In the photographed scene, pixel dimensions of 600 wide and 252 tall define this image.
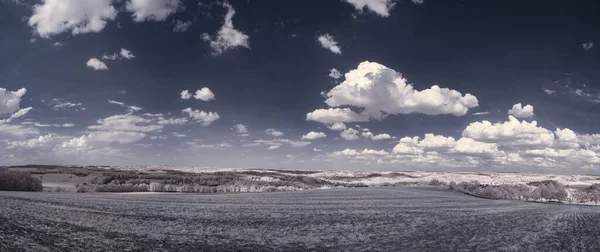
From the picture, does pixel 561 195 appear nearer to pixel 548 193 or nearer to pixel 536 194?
pixel 548 193

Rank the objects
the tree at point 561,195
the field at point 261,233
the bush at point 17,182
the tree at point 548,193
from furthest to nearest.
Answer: the tree at point 548,193 < the tree at point 561,195 < the bush at point 17,182 < the field at point 261,233

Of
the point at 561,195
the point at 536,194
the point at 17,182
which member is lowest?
the point at 561,195

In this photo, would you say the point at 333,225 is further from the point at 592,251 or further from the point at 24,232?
the point at 24,232

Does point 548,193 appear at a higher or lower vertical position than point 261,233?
lower

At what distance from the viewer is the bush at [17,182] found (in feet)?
101

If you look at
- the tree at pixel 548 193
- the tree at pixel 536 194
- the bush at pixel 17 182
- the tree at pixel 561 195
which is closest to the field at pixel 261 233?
the bush at pixel 17 182

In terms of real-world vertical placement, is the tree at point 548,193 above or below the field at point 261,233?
below

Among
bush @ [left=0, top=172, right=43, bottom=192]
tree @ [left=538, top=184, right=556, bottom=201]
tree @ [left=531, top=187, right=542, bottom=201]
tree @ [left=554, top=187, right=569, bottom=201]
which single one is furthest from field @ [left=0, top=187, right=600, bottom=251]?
tree @ [left=554, top=187, right=569, bottom=201]

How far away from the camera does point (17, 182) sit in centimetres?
3200

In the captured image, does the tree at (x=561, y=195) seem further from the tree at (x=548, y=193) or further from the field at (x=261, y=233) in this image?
the field at (x=261, y=233)

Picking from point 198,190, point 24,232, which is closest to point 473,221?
point 24,232

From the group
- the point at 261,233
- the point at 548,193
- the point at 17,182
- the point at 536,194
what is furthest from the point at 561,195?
the point at 17,182

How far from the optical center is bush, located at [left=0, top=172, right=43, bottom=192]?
30797 millimetres

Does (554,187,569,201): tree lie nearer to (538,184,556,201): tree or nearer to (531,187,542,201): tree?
(538,184,556,201): tree
